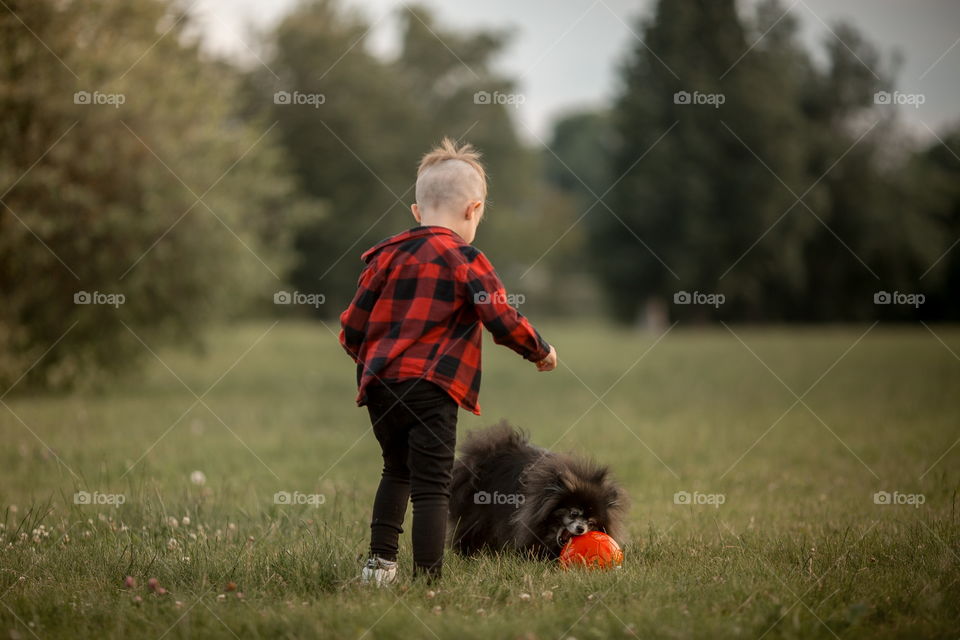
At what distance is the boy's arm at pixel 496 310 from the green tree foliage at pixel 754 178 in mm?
30659

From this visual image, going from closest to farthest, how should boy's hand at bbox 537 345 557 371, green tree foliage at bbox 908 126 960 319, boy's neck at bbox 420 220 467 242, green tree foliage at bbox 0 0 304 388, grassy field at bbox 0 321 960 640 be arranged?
grassy field at bbox 0 321 960 640, boy's hand at bbox 537 345 557 371, boy's neck at bbox 420 220 467 242, green tree foliage at bbox 0 0 304 388, green tree foliage at bbox 908 126 960 319

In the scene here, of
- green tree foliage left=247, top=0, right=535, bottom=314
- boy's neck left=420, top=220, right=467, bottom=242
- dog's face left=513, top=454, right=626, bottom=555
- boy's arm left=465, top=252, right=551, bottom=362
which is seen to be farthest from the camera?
green tree foliage left=247, top=0, right=535, bottom=314

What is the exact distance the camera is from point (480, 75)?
46125 mm

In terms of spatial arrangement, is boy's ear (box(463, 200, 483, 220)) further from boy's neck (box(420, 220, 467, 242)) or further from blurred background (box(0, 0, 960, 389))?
blurred background (box(0, 0, 960, 389))

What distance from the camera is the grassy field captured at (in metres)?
3.28

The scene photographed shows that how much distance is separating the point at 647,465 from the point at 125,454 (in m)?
4.49

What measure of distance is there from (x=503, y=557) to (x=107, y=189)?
9680mm

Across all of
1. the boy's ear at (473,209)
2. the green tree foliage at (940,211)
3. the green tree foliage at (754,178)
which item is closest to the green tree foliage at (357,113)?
the green tree foliage at (754,178)

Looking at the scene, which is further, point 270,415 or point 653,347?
point 653,347

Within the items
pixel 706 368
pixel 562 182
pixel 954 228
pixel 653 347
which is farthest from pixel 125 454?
pixel 562 182

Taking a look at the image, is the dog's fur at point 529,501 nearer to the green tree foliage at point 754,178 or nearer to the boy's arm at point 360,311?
the boy's arm at point 360,311

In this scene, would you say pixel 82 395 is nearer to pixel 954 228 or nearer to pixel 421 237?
pixel 421 237

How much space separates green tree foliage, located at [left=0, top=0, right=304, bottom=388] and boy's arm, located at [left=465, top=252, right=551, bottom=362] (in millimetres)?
8717

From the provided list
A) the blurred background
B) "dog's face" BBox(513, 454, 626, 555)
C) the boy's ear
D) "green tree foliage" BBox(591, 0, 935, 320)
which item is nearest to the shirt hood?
the boy's ear
